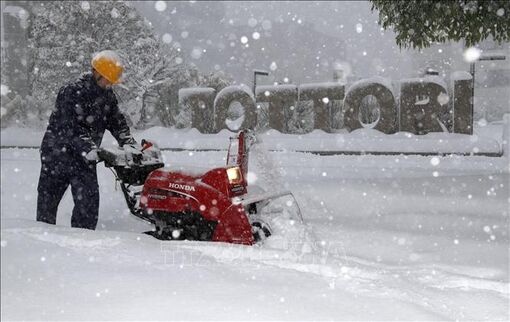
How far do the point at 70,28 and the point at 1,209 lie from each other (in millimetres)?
23710

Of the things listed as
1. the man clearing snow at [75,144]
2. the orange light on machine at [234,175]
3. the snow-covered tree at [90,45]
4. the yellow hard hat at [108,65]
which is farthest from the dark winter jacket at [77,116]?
the snow-covered tree at [90,45]

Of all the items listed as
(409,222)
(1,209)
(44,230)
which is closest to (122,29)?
(1,209)

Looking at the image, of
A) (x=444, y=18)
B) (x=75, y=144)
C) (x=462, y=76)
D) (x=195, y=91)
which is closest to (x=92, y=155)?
(x=75, y=144)

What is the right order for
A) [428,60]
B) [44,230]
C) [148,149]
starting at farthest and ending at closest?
[428,60] < [148,149] < [44,230]

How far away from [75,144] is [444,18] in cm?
482

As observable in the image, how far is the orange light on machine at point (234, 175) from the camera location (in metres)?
4.36

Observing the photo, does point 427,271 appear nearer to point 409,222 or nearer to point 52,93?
point 409,222

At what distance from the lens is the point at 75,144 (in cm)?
484

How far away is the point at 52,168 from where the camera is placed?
502 centimetres

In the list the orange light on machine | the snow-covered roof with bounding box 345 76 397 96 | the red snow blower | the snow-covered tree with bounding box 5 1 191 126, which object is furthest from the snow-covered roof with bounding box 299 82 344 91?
the orange light on machine

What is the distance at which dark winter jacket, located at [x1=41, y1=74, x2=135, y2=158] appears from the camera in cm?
495

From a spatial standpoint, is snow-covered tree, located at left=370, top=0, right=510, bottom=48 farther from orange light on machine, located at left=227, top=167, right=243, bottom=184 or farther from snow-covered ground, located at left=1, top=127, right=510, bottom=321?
orange light on machine, located at left=227, top=167, right=243, bottom=184

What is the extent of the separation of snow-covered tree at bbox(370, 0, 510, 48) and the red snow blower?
11.3 ft

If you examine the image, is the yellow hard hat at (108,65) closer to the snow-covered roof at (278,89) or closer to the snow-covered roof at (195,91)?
the snow-covered roof at (278,89)
